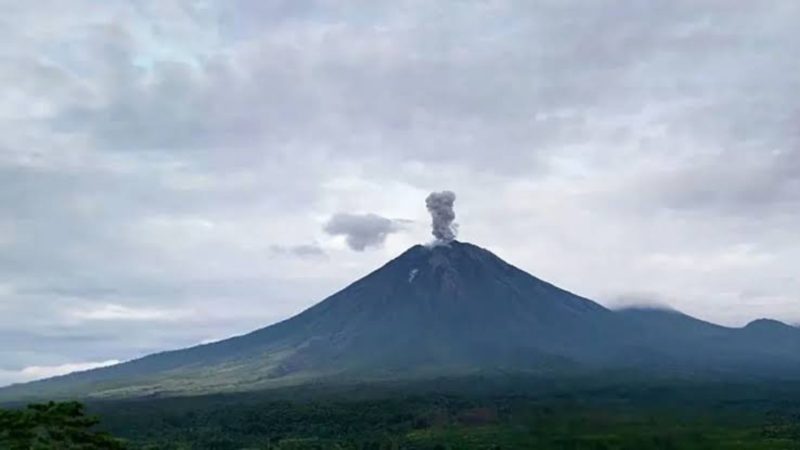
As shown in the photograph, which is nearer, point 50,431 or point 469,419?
point 50,431

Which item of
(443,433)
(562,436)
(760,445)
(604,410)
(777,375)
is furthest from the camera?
(777,375)

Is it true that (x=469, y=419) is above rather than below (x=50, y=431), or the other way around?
above

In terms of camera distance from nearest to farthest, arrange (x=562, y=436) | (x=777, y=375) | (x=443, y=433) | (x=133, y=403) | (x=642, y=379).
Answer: (x=562, y=436), (x=443, y=433), (x=133, y=403), (x=642, y=379), (x=777, y=375)

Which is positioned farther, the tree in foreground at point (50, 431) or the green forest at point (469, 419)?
the green forest at point (469, 419)

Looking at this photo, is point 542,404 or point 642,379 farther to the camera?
point 642,379

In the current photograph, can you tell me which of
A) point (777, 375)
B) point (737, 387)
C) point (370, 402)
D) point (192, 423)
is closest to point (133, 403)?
point (192, 423)

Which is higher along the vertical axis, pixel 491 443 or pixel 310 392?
pixel 310 392

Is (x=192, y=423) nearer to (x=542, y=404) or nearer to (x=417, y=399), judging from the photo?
(x=417, y=399)

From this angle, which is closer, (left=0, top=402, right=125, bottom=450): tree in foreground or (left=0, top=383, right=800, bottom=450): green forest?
(left=0, top=402, right=125, bottom=450): tree in foreground
